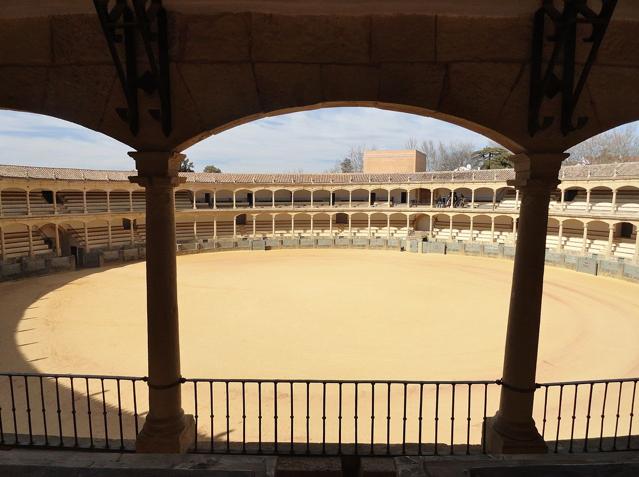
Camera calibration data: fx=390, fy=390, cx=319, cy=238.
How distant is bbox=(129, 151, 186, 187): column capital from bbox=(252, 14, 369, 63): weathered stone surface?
4.49 ft

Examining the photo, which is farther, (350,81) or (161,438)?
(161,438)

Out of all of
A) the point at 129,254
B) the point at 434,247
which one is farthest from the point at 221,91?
the point at 434,247

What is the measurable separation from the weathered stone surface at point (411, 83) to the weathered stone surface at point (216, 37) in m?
1.40

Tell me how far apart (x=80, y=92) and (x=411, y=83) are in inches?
130

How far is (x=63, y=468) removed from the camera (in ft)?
6.84

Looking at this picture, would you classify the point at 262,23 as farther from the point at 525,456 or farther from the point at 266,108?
the point at 525,456

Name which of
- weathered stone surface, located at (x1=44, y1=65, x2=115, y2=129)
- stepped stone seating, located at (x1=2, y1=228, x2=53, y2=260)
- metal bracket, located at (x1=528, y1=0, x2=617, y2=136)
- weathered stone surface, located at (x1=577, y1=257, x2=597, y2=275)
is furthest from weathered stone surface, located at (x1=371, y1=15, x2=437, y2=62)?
stepped stone seating, located at (x1=2, y1=228, x2=53, y2=260)

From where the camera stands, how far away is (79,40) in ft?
12.6

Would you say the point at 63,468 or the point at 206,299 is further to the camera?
the point at 206,299

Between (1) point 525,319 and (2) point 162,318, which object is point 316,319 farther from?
(1) point 525,319

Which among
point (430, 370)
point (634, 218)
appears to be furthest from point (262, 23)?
point (634, 218)

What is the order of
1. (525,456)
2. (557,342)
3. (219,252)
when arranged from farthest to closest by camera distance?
(219,252)
(557,342)
(525,456)

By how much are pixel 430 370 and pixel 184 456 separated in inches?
317

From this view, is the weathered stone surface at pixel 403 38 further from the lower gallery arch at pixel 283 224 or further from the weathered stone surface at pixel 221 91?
the lower gallery arch at pixel 283 224
